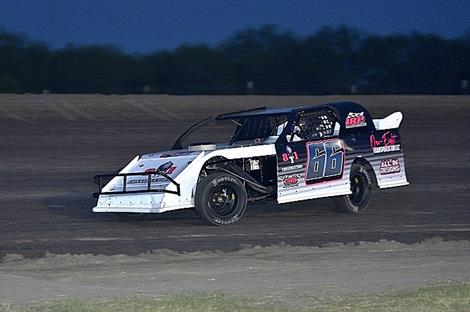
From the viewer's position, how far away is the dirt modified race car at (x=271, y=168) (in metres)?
16.2

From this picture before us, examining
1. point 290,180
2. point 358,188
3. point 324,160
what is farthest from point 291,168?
point 358,188

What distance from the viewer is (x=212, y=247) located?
14422 millimetres

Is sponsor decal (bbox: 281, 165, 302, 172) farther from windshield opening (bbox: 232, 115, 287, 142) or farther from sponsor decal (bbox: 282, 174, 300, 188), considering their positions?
windshield opening (bbox: 232, 115, 287, 142)

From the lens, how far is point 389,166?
18.3m

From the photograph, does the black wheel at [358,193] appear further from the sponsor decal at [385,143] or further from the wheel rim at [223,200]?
the wheel rim at [223,200]

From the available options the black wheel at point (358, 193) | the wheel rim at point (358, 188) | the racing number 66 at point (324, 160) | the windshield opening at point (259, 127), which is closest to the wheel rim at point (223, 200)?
the racing number 66 at point (324, 160)

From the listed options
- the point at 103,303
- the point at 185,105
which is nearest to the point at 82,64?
the point at 185,105

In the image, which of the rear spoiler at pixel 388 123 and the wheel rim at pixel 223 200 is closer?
the wheel rim at pixel 223 200

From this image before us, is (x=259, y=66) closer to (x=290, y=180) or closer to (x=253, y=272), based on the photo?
(x=290, y=180)

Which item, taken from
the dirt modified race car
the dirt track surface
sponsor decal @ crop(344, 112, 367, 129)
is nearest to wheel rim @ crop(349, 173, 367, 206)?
the dirt modified race car

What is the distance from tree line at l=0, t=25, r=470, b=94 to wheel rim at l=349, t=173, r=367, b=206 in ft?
73.8

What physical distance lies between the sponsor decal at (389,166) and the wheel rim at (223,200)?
108 inches

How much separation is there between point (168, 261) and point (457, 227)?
4.74m

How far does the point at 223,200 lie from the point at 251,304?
21.0 feet
